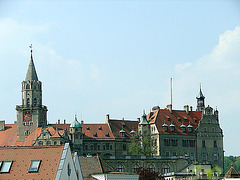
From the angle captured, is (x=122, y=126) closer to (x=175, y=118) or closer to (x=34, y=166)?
(x=175, y=118)

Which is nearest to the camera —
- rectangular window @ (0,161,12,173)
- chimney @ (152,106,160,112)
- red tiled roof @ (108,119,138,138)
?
rectangular window @ (0,161,12,173)

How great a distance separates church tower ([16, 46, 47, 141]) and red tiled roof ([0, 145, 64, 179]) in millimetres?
90786

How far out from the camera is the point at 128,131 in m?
134

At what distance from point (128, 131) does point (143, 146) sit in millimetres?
7429

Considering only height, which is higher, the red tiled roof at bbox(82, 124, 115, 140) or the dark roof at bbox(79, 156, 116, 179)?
the red tiled roof at bbox(82, 124, 115, 140)

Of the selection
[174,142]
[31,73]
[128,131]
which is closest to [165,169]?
[174,142]

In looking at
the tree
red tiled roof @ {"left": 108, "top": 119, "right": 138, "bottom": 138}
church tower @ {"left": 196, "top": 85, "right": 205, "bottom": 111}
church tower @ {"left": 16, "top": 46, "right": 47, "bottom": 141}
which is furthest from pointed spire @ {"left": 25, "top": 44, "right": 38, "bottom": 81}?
church tower @ {"left": 196, "top": 85, "right": 205, "bottom": 111}

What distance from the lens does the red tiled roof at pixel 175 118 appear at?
12862cm

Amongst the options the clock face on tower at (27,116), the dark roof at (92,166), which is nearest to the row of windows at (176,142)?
the clock face on tower at (27,116)

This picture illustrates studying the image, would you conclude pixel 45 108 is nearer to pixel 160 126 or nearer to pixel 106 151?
pixel 106 151

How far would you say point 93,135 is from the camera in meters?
130

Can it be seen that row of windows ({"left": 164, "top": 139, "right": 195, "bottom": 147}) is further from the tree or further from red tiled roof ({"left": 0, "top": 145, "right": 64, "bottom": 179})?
red tiled roof ({"left": 0, "top": 145, "right": 64, "bottom": 179})

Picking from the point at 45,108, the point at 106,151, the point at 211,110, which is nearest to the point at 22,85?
the point at 45,108

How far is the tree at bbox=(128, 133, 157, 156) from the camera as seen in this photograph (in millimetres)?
125875
